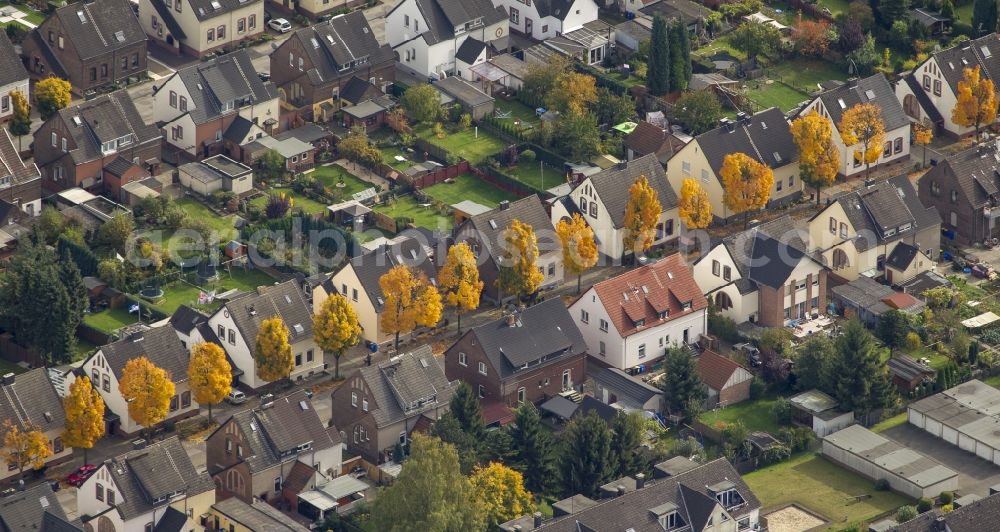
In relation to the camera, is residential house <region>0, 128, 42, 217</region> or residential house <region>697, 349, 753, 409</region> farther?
residential house <region>0, 128, 42, 217</region>

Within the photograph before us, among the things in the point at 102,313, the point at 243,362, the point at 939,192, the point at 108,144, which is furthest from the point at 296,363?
the point at 939,192

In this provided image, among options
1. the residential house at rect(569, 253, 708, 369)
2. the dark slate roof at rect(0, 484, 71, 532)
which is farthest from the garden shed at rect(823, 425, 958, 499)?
the dark slate roof at rect(0, 484, 71, 532)

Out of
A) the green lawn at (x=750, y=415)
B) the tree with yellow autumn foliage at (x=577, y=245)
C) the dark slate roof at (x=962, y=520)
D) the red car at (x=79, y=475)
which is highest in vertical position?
the tree with yellow autumn foliage at (x=577, y=245)

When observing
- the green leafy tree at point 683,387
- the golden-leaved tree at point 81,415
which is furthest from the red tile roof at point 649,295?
the golden-leaved tree at point 81,415

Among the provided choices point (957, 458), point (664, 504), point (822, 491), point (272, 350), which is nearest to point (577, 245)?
point (272, 350)

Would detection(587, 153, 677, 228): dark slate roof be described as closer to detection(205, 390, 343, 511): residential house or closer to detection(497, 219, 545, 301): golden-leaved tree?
detection(497, 219, 545, 301): golden-leaved tree

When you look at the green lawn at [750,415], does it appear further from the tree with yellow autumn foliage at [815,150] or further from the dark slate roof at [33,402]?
the dark slate roof at [33,402]

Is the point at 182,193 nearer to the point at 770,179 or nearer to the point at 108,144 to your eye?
the point at 108,144
